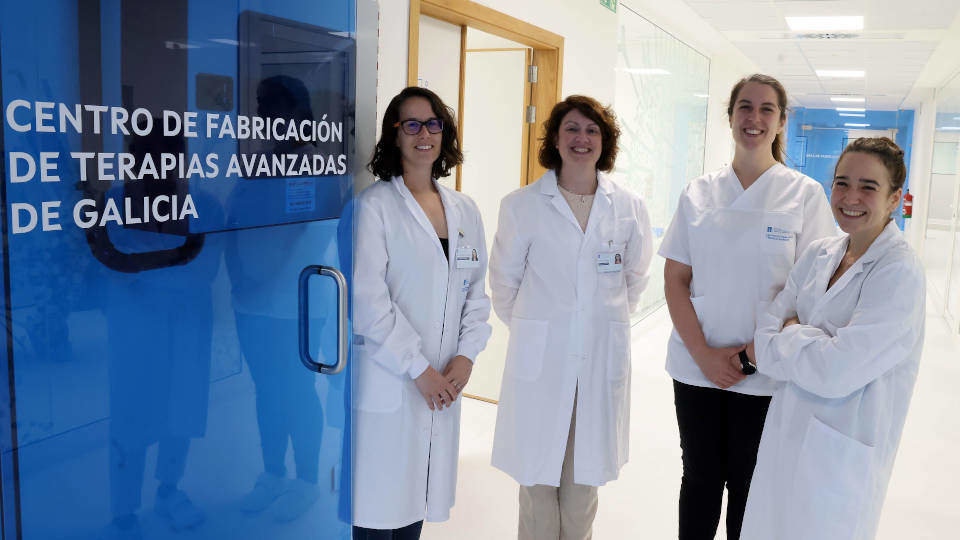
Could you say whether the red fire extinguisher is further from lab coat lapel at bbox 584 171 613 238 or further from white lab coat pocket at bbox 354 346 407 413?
white lab coat pocket at bbox 354 346 407 413

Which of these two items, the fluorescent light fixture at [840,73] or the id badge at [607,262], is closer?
the id badge at [607,262]

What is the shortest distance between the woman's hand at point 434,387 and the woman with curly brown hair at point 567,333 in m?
0.39

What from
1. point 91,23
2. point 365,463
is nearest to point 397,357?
point 365,463

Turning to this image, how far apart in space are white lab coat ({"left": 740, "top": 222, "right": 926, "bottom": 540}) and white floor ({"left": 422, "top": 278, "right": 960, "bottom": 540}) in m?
1.29

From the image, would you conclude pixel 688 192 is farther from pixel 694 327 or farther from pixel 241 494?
pixel 241 494

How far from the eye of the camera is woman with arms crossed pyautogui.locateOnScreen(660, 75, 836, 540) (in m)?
2.24

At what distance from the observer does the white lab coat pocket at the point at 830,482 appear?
1756 mm

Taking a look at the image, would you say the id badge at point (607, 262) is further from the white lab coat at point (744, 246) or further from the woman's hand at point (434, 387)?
the woman's hand at point (434, 387)

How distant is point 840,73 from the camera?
10.9 meters

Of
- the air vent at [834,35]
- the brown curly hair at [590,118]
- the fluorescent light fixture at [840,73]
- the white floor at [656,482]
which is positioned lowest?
the white floor at [656,482]

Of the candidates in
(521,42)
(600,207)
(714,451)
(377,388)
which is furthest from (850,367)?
(521,42)

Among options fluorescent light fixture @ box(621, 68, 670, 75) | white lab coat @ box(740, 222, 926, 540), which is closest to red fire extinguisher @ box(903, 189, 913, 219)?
fluorescent light fixture @ box(621, 68, 670, 75)

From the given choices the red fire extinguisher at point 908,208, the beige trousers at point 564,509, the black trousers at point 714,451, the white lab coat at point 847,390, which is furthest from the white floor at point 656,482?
the red fire extinguisher at point 908,208

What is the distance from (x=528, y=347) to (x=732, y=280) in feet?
2.24
